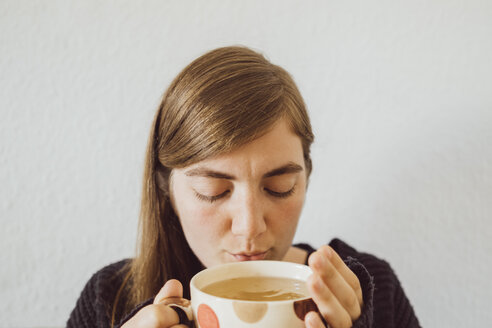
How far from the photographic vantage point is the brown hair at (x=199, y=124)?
0.64 meters

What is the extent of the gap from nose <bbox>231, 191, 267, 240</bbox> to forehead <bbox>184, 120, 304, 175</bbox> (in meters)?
0.04

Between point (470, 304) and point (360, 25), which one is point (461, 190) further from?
point (360, 25)

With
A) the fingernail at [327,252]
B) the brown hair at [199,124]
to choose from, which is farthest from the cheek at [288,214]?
the fingernail at [327,252]

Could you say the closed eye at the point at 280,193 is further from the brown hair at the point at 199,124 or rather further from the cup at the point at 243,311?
the cup at the point at 243,311

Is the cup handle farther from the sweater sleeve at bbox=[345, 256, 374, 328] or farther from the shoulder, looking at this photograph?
the shoulder

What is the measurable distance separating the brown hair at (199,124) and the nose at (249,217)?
0.28ft

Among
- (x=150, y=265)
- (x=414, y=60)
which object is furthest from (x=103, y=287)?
(x=414, y=60)

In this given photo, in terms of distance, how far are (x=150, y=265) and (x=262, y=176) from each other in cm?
35

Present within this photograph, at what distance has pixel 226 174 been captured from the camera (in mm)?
630

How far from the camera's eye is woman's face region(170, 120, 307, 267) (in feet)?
2.05

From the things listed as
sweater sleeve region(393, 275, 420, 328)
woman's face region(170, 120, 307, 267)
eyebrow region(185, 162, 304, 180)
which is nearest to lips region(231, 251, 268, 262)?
woman's face region(170, 120, 307, 267)

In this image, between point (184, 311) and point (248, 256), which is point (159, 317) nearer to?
point (184, 311)

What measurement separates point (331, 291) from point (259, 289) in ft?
0.31

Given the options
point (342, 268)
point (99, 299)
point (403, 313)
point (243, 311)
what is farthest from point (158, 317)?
point (403, 313)
